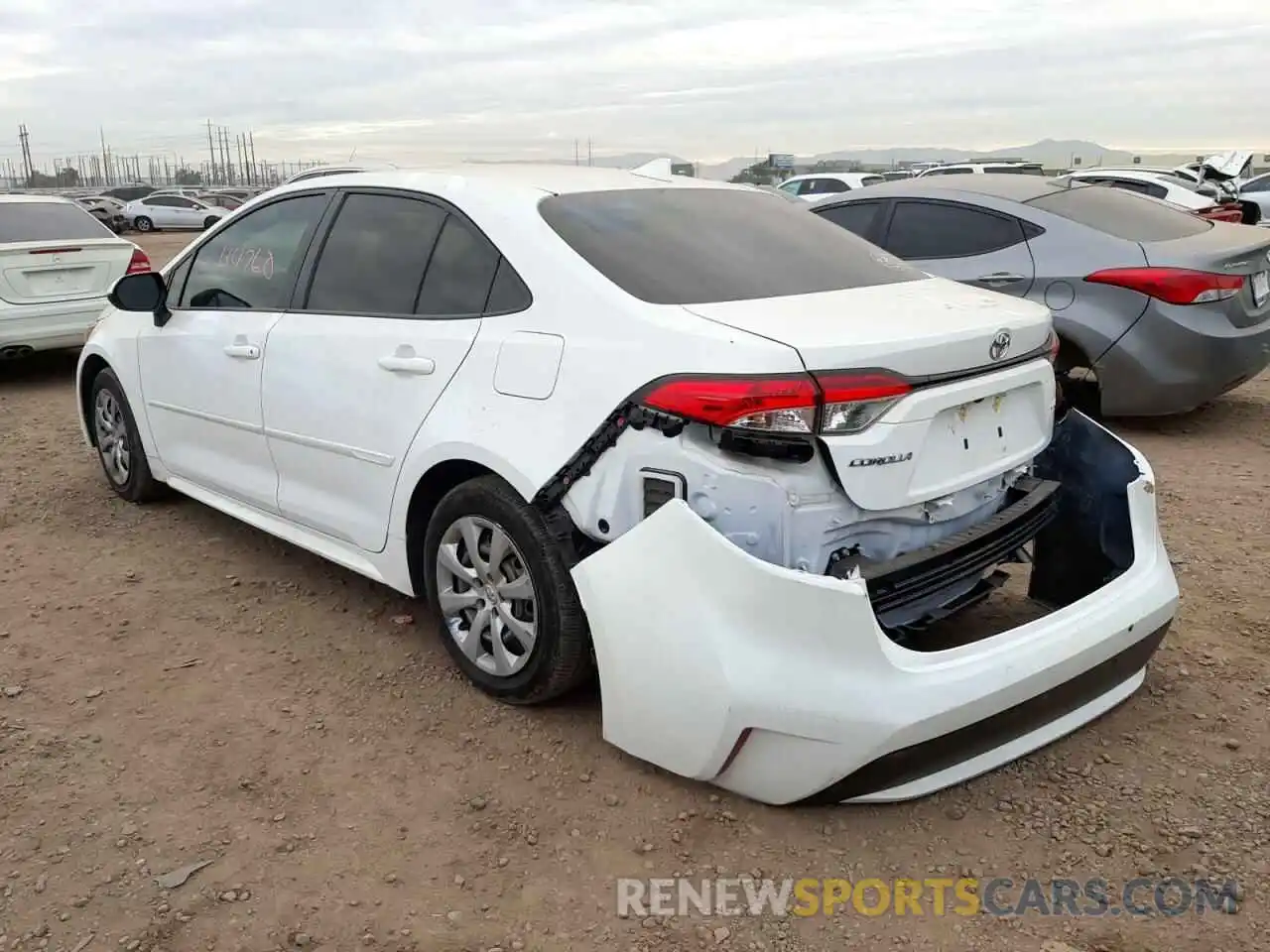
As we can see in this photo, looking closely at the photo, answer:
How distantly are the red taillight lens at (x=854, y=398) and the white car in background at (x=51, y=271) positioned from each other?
7178mm

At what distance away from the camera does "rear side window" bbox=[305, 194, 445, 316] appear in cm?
350

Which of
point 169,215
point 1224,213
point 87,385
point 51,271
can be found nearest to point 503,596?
point 87,385

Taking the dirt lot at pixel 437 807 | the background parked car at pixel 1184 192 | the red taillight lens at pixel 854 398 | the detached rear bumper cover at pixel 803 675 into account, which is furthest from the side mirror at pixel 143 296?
the background parked car at pixel 1184 192

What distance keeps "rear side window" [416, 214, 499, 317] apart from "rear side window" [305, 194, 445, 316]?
5cm

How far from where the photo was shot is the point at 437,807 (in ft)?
9.43

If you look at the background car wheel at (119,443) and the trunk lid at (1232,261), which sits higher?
the trunk lid at (1232,261)

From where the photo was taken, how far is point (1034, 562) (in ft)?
11.9

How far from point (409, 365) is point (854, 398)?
4.83 ft

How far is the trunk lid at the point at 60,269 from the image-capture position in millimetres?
8141

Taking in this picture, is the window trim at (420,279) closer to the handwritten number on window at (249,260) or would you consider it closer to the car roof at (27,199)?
the handwritten number on window at (249,260)

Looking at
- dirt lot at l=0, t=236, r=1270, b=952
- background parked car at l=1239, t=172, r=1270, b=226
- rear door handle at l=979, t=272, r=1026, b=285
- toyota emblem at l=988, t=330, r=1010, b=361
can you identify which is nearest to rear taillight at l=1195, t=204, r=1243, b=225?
rear door handle at l=979, t=272, r=1026, b=285

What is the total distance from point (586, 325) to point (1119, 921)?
1.91 metres

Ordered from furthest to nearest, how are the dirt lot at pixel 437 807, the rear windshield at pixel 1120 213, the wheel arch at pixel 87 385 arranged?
the rear windshield at pixel 1120 213
the wheel arch at pixel 87 385
the dirt lot at pixel 437 807

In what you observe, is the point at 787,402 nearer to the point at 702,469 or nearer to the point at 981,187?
the point at 702,469
